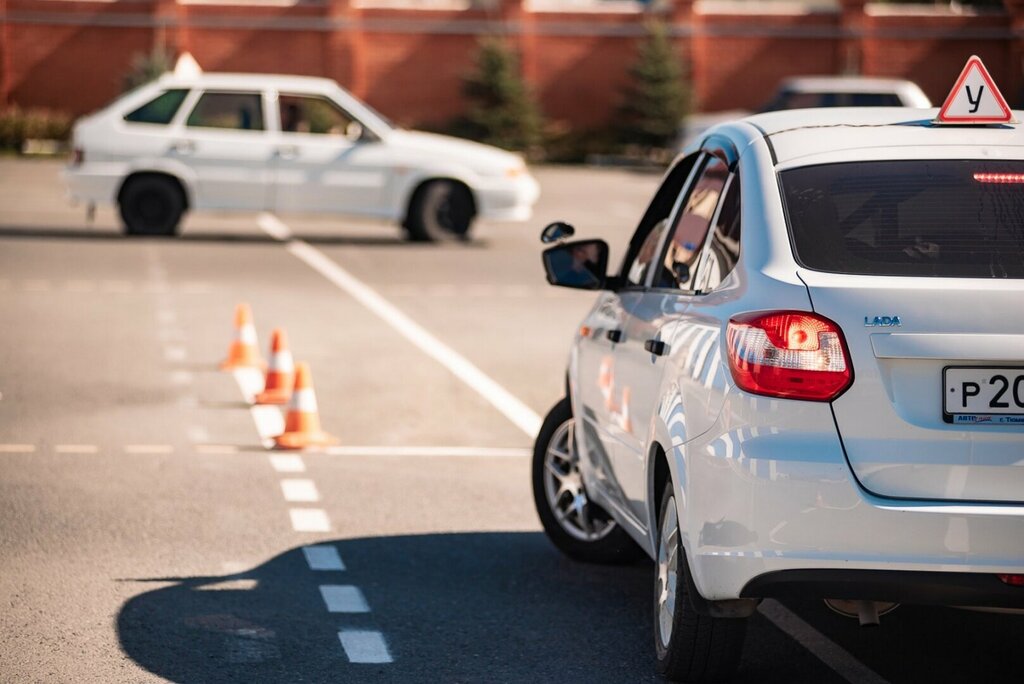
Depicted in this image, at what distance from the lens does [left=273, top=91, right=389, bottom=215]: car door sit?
2302 centimetres

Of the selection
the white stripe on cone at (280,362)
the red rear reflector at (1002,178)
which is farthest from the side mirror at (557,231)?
the white stripe on cone at (280,362)

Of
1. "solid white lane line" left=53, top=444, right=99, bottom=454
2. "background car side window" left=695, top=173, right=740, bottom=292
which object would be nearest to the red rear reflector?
"background car side window" left=695, top=173, right=740, bottom=292

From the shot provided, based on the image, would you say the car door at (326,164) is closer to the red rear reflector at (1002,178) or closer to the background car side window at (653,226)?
the background car side window at (653,226)

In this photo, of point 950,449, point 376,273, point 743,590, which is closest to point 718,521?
point 743,590

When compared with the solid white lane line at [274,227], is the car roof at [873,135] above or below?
above

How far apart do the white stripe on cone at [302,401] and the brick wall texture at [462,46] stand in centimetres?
4333

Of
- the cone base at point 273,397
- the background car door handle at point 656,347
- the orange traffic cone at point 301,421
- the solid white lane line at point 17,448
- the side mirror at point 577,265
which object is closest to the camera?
the background car door handle at point 656,347

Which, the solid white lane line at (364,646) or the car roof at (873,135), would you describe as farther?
the solid white lane line at (364,646)

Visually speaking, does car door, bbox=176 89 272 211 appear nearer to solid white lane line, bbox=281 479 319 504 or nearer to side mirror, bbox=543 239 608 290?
solid white lane line, bbox=281 479 319 504

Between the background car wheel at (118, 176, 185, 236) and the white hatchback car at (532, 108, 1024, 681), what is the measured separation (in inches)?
690

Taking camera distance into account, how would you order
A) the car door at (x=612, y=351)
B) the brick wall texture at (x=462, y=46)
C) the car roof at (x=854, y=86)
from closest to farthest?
the car door at (x=612, y=351) → the car roof at (x=854, y=86) → the brick wall texture at (x=462, y=46)

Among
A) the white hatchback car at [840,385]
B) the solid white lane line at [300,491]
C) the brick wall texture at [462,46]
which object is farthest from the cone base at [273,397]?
the brick wall texture at [462,46]

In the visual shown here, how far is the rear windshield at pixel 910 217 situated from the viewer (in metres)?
5.21

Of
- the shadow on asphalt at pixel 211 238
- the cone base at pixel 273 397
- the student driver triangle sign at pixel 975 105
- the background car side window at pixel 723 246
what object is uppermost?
the student driver triangle sign at pixel 975 105
